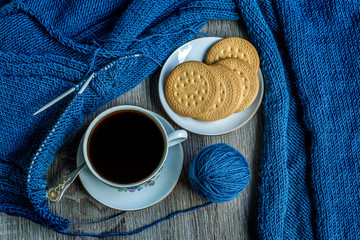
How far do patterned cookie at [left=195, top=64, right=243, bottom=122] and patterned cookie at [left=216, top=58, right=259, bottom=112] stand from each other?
0.02 meters

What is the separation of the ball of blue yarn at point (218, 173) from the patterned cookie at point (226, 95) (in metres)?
0.07

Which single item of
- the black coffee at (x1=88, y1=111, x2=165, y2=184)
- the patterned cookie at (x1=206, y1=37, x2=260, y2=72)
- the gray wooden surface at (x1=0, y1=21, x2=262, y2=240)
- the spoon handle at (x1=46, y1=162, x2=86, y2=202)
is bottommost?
the gray wooden surface at (x1=0, y1=21, x2=262, y2=240)

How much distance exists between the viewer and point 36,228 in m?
0.73

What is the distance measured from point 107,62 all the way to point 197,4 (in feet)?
0.77

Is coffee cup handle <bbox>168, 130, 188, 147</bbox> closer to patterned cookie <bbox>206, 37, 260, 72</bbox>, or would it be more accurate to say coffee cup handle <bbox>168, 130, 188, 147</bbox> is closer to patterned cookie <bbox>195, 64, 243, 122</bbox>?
patterned cookie <bbox>195, 64, 243, 122</bbox>

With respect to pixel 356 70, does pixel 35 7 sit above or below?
above

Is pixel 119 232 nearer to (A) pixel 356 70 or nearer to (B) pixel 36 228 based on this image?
(B) pixel 36 228

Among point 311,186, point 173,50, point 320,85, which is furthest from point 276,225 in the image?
point 173,50

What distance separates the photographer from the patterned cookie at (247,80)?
0.73m

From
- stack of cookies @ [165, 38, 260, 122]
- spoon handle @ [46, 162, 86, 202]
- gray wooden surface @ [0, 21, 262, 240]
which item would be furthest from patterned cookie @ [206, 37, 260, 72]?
spoon handle @ [46, 162, 86, 202]

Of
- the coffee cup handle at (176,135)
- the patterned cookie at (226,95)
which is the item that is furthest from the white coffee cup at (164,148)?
the patterned cookie at (226,95)

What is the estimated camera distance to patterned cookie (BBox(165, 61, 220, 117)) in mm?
715

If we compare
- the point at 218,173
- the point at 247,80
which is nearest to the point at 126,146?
the point at 218,173

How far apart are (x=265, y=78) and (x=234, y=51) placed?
92 millimetres
